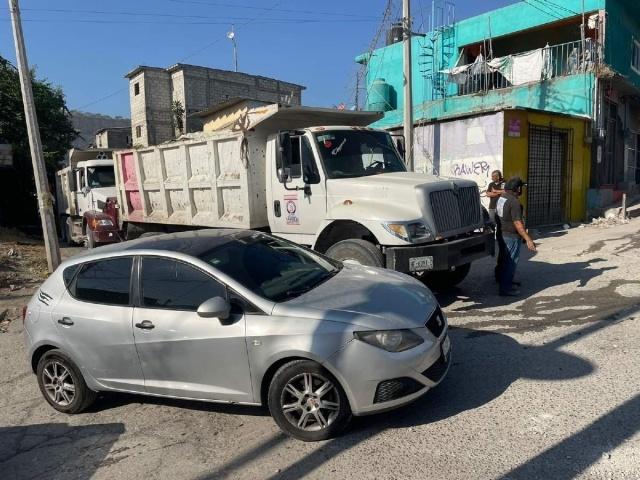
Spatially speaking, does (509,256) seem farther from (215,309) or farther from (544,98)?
(544,98)

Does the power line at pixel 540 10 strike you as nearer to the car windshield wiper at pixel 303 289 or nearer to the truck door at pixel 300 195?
the truck door at pixel 300 195

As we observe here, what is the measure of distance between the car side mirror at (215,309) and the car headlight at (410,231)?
8.90ft

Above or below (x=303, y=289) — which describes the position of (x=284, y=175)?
above

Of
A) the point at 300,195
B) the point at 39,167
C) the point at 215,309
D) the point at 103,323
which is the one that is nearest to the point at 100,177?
the point at 39,167

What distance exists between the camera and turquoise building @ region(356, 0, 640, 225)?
1374 cm

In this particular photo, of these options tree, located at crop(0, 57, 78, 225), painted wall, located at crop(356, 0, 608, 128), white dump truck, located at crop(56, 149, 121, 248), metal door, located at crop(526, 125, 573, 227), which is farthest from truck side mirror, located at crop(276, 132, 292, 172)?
tree, located at crop(0, 57, 78, 225)

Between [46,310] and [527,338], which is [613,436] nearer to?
[527,338]

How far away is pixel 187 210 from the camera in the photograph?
9117 mm

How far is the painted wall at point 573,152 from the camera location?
13.2 metres

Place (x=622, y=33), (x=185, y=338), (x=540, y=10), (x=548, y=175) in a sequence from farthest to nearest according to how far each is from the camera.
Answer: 1. (x=622, y=33)
2. (x=540, y=10)
3. (x=548, y=175)
4. (x=185, y=338)

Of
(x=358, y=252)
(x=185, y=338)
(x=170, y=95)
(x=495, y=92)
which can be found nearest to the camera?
(x=185, y=338)

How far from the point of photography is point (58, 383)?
4629 mm

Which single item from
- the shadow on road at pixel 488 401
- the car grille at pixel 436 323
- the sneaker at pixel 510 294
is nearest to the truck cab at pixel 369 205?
the sneaker at pixel 510 294

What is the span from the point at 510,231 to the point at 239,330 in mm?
4621
